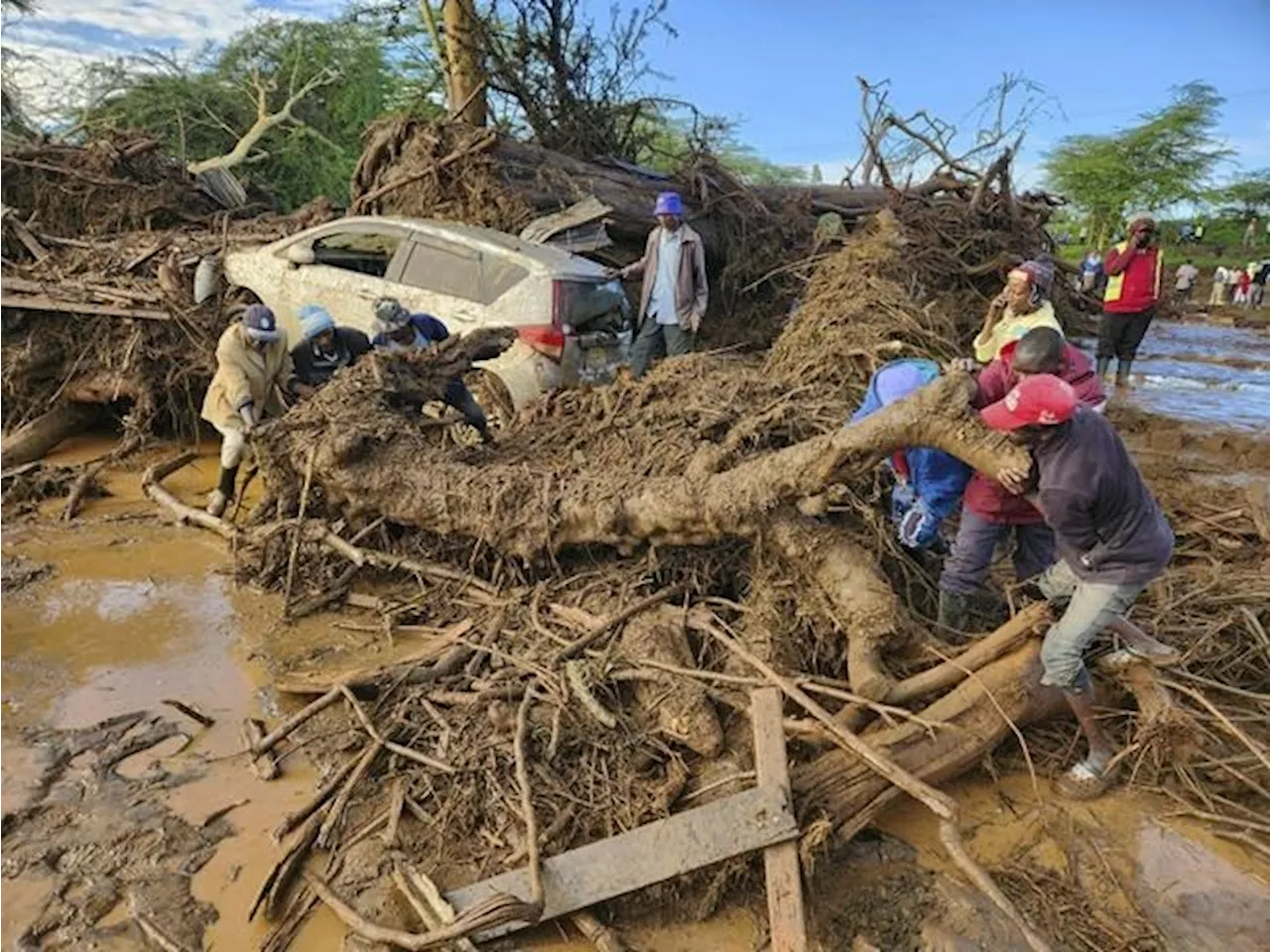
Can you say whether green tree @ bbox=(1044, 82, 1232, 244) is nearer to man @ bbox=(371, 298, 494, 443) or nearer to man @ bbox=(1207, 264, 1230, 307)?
man @ bbox=(1207, 264, 1230, 307)

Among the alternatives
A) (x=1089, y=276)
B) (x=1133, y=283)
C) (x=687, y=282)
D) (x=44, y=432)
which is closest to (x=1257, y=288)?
(x=1089, y=276)

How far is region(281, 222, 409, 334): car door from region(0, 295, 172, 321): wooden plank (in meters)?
1.34

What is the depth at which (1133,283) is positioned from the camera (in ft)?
30.7

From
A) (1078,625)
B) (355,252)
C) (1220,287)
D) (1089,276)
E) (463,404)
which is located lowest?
(1078,625)

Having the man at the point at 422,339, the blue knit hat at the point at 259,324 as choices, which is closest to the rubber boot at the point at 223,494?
the blue knit hat at the point at 259,324

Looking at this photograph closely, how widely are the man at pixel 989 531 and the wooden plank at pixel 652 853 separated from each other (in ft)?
5.05

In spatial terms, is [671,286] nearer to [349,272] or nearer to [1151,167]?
[349,272]

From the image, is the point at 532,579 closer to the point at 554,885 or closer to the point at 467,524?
the point at 467,524

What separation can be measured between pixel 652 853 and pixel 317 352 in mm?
4829

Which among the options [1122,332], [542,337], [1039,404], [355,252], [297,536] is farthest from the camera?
[1122,332]

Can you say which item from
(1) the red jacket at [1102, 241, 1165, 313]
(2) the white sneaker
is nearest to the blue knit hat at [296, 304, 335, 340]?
(2) the white sneaker

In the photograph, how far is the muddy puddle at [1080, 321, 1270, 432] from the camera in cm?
1006

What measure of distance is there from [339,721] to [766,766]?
1998mm

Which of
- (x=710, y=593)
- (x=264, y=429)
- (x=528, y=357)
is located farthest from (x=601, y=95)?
(x=710, y=593)
